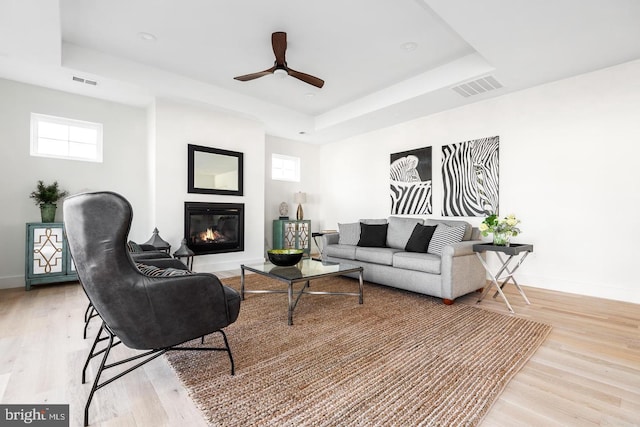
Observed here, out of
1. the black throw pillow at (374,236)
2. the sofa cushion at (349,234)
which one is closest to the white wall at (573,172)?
the black throw pillow at (374,236)

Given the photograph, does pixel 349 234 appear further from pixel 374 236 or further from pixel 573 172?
pixel 573 172

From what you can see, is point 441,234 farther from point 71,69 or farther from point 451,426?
point 71,69

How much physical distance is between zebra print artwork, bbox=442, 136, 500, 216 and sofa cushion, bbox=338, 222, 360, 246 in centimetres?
142

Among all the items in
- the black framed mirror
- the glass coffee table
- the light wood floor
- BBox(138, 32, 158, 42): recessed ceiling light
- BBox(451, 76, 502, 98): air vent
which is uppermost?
BBox(138, 32, 158, 42): recessed ceiling light

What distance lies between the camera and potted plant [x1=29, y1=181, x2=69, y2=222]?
3.87 meters

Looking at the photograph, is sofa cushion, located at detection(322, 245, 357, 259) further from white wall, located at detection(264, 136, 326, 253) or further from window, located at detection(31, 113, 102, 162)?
window, located at detection(31, 113, 102, 162)

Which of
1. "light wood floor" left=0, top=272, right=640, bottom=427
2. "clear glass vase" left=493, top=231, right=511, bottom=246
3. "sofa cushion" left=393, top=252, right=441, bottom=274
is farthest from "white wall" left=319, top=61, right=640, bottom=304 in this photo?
"sofa cushion" left=393, top=252, right=441, bottom=274

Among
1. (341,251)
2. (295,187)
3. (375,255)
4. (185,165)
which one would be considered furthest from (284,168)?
(375,255)

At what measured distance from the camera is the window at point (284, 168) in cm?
649

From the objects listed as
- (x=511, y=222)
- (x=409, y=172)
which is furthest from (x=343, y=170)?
(x=511, y=222)

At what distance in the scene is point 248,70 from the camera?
4090mm

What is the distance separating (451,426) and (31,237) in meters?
4.67

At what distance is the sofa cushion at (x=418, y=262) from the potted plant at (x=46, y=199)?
4348 millimetres

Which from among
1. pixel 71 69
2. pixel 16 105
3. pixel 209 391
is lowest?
pixel 209 391
